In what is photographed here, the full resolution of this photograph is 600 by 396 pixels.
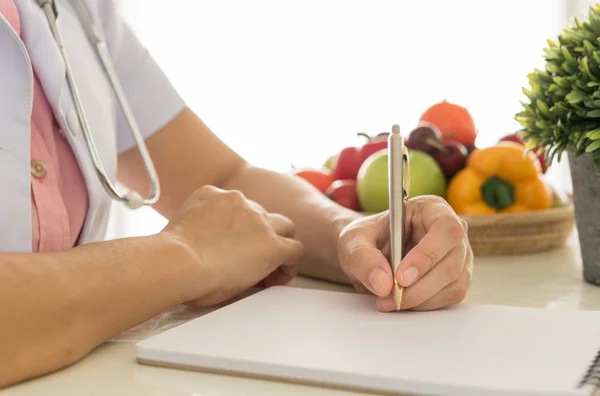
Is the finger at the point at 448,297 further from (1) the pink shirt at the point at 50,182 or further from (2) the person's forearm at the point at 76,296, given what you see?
(1) the pink shirt at the point at 50,182

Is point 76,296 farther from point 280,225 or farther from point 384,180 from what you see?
point 384,180

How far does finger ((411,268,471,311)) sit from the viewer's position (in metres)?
0.67

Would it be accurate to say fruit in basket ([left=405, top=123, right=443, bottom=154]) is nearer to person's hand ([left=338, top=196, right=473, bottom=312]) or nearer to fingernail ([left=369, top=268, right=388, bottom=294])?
person's hand ([left=338, top=196, right=473, bottom=312])

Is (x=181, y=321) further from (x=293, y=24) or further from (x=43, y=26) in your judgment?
(x=293, y=24)

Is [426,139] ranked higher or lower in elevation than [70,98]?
lower

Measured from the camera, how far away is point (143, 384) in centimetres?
52

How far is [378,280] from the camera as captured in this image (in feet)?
2.16

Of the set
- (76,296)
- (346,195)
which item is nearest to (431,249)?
(76,296)

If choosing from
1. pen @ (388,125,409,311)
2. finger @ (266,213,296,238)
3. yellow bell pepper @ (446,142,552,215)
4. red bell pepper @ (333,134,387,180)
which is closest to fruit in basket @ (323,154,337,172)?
red bell pepper @ (333,134,387,180)

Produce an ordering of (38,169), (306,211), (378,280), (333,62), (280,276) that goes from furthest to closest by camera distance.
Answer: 1. (333,62)
2. (306,211)
3. (280,276)
4. (38,169)
5. (378,280)

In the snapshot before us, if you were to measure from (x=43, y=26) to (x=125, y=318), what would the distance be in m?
0.37

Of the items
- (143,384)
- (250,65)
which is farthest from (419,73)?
(143,384)

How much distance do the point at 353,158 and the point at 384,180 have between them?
0.15m

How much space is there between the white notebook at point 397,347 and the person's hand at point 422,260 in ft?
0.05
